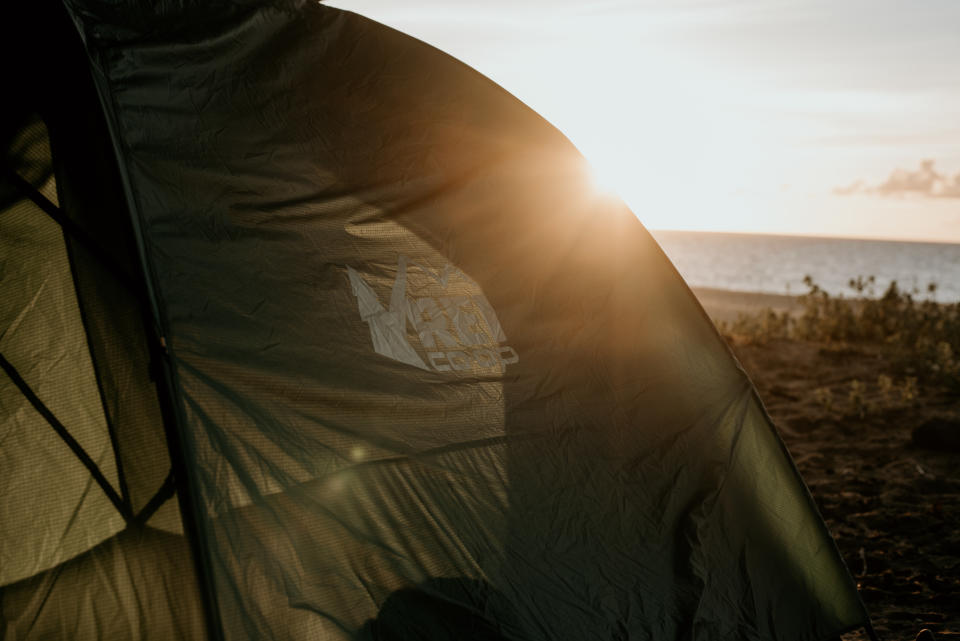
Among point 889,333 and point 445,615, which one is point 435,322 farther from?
point 889,333

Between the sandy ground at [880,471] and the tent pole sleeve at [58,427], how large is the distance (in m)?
3.38

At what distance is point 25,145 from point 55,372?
78 centimetres

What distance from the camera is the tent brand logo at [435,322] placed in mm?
2527

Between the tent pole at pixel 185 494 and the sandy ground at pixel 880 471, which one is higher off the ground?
the tent pole at pixel 185 494

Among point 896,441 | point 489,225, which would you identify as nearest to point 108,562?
point 489,225

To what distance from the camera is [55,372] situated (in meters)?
2.64

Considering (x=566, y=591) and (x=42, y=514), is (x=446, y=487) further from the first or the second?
(x=42, y=514)

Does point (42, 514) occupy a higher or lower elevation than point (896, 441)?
higher

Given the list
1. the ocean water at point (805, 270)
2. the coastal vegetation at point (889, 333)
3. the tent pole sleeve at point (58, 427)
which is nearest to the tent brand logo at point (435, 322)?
the tent pole sleeve at point (58, 427)

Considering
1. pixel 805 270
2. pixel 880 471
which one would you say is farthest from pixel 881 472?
pixel 805 270

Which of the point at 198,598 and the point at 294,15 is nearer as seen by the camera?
the point at 198,598

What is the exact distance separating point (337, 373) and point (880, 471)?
4.74 metres

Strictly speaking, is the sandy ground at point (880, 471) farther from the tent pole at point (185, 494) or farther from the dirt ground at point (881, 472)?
the tent pole at point (185, 494)

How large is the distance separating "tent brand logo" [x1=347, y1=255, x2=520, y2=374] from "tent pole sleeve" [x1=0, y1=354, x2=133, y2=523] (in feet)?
3.56
